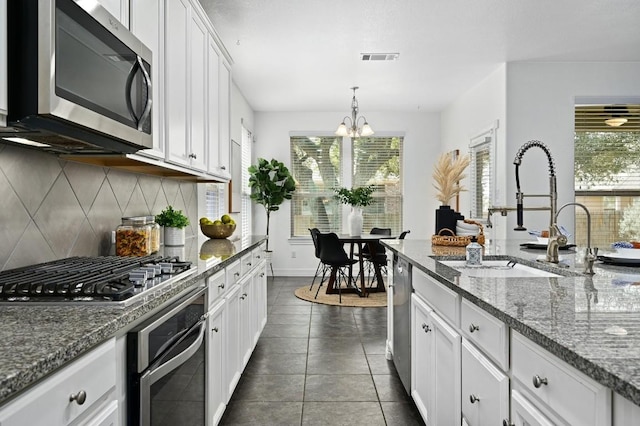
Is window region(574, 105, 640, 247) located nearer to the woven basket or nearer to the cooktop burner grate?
the woven basket

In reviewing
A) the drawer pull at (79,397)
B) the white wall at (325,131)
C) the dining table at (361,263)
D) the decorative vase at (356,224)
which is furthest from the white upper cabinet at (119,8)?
the white wall at (325,131)

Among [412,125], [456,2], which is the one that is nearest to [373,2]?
[456,2]

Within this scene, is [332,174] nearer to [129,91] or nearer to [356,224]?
[356,224]

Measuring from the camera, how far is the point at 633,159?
548 cm

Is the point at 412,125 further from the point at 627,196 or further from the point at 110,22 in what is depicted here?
the point at 110,22

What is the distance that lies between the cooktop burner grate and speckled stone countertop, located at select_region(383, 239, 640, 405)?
103cm

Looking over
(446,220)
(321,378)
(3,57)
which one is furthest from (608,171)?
(3,57)

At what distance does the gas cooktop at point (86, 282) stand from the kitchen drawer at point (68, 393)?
208 millimetres

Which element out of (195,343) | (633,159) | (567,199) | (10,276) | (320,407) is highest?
(633,159)

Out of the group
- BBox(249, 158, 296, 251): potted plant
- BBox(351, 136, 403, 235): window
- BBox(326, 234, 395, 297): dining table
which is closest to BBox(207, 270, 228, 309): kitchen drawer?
BBox(326, 234, 395, 297): dining table

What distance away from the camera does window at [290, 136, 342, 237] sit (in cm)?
782

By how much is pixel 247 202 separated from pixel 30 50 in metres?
6.09

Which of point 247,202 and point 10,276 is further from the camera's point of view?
point 247,202

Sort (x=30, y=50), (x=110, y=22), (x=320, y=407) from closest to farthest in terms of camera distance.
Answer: (x=30, y=50) → (x=110, y=22) → (x=320, y=407)
